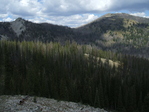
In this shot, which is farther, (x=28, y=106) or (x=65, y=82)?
(x=65, y=82)

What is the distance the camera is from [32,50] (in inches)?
4535

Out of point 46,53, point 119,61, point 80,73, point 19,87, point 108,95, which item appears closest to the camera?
point 19,87

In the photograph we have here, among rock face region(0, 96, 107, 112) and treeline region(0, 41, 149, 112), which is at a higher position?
rock face region(0, 96, 107, 112)

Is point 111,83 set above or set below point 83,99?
above

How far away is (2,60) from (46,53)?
30109mm

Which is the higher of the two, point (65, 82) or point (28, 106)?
point (28, 106)

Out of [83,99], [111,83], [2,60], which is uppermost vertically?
[2,60]

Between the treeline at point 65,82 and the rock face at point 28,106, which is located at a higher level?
the rock face at point 28,106

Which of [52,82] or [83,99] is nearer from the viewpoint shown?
[83,99]

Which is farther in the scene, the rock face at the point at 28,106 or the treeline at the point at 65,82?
the treeline at the point at 65,82

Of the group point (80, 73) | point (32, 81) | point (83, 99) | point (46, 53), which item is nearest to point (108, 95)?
point (83, 99)

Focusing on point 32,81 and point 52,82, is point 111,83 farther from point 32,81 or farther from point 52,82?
point 32,81

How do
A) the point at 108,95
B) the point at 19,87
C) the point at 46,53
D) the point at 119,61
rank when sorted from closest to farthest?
the point at 19,87
the point at 108,95
the point at 46,53
the point at 119,61

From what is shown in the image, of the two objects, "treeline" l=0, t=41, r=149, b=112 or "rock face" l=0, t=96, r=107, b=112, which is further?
"treeline" l=0, t=41, r=149, b=112
